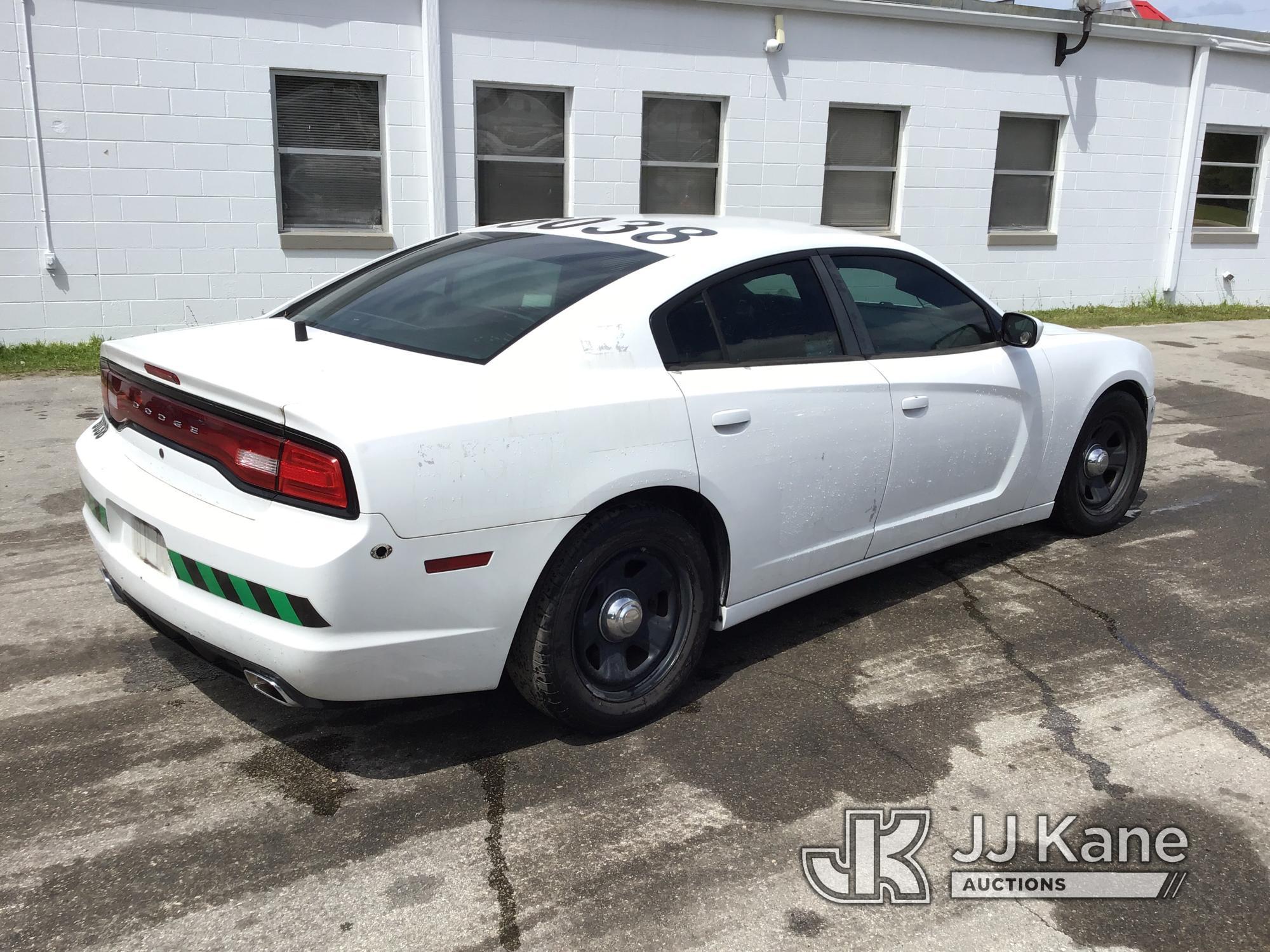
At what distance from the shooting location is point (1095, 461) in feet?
17.9

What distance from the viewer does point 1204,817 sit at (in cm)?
318

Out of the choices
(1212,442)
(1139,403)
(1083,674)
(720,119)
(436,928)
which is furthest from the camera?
(720,119)

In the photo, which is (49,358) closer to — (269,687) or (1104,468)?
(269,687)

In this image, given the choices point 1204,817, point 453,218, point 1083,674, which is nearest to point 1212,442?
point 1083,674

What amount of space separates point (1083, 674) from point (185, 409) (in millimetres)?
3214


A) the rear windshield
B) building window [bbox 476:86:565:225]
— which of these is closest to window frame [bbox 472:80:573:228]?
building window [bbox 476:86:565:225]

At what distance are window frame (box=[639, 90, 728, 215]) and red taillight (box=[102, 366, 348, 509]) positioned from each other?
27.4ft

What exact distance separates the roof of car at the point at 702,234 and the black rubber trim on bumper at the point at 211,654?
1.89m

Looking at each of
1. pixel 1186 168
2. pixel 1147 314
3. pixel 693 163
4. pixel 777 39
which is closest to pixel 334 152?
pixel 693 163

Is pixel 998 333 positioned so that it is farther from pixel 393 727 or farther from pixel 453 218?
pixel 453 218

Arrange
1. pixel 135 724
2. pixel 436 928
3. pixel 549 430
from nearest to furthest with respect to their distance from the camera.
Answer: pixel 436 928, pixel 549 430, pixel 135 724

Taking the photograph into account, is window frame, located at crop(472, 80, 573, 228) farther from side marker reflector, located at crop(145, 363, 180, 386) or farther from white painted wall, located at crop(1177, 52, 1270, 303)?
white painted wall, located at crop(1177, 52, 1270, 303)

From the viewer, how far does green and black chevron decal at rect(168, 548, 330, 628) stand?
288 centimetres

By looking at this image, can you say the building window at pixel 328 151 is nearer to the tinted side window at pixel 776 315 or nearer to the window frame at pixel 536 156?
the window frame at pixel 536 156
